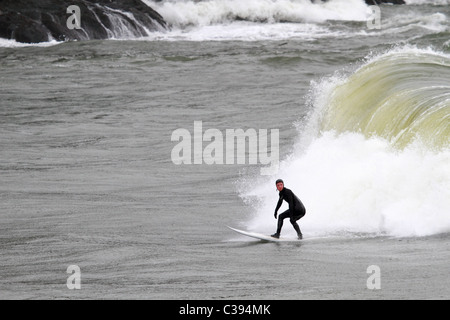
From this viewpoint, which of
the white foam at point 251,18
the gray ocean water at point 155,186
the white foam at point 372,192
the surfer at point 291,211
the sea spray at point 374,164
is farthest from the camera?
the white foam at point 251,18

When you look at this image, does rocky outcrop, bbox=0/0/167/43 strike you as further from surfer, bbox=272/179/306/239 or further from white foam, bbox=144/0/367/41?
surfer, bbox=272/179/306/239

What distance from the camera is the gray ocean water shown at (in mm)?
9273

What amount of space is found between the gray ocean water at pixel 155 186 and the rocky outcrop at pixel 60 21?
1613mm

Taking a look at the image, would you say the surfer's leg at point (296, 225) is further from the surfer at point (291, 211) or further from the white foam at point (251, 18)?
the white foam at point (251, 18)

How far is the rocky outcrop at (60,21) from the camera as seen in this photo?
32.8 metres

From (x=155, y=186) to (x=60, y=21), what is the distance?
2050 cm

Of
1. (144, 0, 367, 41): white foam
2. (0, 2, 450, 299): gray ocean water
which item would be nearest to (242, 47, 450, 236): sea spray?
(0, 2, 450, 299): gray ocean water

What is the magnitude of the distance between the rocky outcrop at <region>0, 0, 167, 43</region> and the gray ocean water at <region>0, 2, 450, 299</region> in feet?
5.29

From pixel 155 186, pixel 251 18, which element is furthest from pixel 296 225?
pixel 251 18

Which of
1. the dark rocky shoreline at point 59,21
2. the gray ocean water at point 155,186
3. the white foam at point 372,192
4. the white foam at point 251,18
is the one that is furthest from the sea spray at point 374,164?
the white foam at point 251,18

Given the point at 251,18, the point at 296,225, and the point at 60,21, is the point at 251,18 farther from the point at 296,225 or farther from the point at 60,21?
the point at 296,225

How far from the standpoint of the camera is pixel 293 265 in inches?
385

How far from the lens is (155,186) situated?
14.5 metres

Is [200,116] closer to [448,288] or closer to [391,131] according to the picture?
[391,131]
